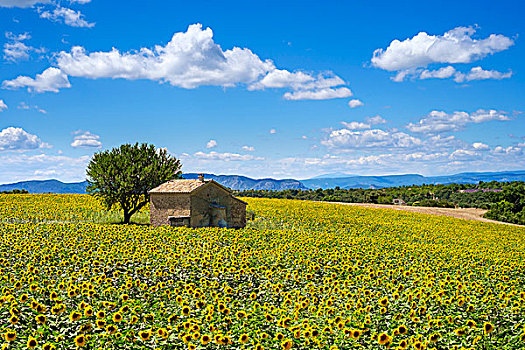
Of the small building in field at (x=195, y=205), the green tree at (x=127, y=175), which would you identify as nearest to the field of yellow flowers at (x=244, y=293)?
the small building in field at (x=195, y=205)

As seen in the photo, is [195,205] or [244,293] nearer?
[244,293]

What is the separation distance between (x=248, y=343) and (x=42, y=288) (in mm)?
5703

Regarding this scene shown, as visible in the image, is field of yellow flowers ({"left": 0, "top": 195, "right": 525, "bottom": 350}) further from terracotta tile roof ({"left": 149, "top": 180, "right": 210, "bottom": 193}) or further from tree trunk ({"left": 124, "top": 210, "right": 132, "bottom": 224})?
tree trunk ({"left": 124, "top": 210, "right": 132, "bottom": 224})

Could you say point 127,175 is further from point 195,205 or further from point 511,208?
point 511,208

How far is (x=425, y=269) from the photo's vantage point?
13648mm

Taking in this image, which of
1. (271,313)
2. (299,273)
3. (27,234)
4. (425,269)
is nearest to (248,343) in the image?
(271,313)

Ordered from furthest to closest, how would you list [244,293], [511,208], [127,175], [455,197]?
[455,197]
[511,208]
[127,175]
[244,293]

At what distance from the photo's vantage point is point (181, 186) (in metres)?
26.2

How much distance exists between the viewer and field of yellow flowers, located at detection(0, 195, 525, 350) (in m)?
7.52

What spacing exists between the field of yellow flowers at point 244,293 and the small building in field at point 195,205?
12.6 ft

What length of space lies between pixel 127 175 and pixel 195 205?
312 inches

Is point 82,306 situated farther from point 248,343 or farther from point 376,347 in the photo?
point 376,347

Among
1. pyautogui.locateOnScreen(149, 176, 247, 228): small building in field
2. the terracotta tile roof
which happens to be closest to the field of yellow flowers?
pyautogui.locateOnScreen(149, 176, 247, 228): small building in field

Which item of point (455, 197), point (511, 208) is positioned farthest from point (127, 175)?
→ point (455, 197)
